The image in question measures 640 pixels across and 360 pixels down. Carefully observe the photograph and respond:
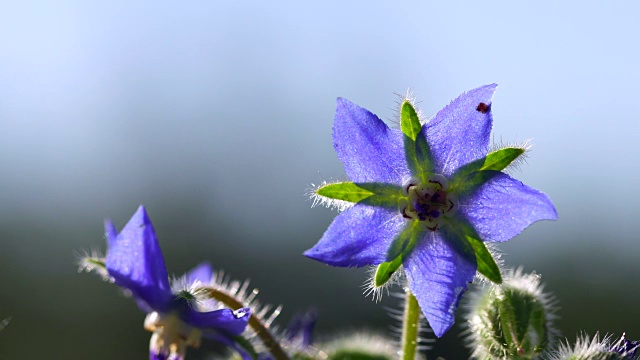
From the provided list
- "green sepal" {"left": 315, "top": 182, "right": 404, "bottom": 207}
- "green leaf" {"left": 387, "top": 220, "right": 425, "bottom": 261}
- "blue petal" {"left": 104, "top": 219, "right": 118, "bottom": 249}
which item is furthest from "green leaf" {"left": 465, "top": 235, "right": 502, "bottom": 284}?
"blue petal" {"left": 104, "top": 219, "right": 118, "bottom": 249}

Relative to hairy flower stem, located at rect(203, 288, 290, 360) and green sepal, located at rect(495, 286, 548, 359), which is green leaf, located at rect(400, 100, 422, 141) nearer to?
green sepal, located at rect(495, 286, 548, 359)

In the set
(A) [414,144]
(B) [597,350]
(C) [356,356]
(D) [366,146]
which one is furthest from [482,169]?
(C) [356,356]

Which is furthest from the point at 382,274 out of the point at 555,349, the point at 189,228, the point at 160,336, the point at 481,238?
the point at 189,228

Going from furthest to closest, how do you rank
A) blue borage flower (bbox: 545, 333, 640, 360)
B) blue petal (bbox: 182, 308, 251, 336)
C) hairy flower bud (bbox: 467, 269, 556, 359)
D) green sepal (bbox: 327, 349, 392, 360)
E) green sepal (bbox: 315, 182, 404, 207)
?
green sepal (bbox: 327, 349, 392, 360)
green sepal (bbox: 315, 182, 404, 207)
blue petal (bbox: 182, 308, 251, 336)
hairy flower bud (bbox: 467, 269, 556, 359)
blue borage flower (bbox: 545, 333, 640, 360)

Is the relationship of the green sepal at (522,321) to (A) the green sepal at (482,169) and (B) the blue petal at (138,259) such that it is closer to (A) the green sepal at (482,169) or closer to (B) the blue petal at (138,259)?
(A) the green sepal at (482,169)

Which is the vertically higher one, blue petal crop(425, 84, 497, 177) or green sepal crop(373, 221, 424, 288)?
blue petal crop(425, 84, 497, 177)

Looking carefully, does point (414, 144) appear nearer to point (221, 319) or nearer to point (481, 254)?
point (481, 254)

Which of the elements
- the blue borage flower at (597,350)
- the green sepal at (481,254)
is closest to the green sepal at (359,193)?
the green sepal at (481,254)

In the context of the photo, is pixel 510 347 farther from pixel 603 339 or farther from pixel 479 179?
pixel 479 179
